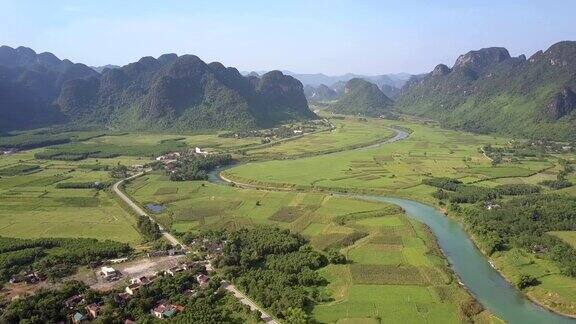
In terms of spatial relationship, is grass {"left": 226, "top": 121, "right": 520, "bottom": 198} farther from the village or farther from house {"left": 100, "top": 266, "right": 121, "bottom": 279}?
house {"left": 100, "top": 266, "right": 121, "bottom": 279}

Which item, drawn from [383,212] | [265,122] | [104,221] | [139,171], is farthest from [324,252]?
[265,122]

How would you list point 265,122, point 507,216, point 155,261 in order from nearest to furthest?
point 155,261 < point 507,216 < point 265,122

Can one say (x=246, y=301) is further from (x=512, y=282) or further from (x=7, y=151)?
(x=7, y=151)

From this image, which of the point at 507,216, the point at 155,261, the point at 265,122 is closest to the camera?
the point at 155,261

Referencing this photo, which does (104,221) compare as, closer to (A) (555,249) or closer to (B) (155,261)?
(B) (155,261)

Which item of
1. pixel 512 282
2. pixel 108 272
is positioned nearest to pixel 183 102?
pixel 108 272

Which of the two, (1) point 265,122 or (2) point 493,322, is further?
(1) point 265,122
